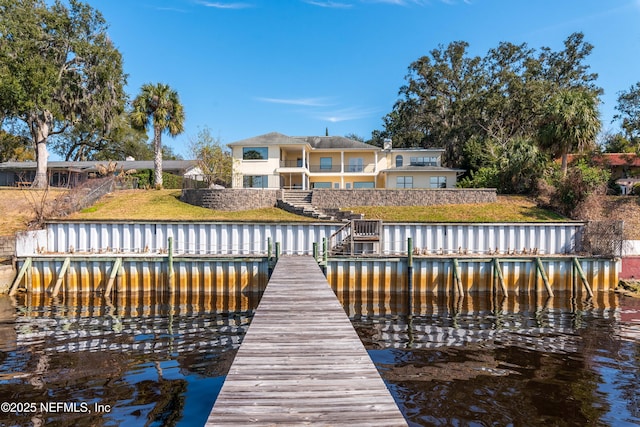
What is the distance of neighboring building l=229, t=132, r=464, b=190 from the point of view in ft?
151

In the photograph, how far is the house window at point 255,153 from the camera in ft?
152

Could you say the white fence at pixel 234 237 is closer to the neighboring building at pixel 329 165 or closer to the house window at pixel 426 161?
the neighboring building at pixel 329 165

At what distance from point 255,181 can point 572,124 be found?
107 ft

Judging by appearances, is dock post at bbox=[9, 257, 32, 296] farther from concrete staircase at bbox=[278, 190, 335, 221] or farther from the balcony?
the balcony

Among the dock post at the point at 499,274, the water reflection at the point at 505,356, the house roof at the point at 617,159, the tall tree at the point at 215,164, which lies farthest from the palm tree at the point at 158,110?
the house roof at the point at 617,159

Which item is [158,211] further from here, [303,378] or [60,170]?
[60,170]

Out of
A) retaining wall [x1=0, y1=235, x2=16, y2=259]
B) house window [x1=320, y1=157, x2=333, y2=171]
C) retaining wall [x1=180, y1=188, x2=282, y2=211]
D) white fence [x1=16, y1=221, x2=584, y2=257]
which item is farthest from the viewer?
house window [x1=320, y1=157, x2=333, y2=171]

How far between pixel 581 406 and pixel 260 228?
16645mm

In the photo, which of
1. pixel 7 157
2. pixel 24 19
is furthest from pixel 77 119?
pixel 7 157

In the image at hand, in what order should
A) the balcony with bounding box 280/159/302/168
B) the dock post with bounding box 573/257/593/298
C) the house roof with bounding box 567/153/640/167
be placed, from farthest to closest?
the house roof with bounding box 567/153/640/167 < the balcony with bounding box 280/159/302/168 < the dock post with bounding box 573/257/593/298

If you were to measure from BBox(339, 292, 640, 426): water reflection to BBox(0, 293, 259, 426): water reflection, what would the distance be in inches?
191

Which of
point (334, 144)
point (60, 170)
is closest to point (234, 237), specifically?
point (334, 144)

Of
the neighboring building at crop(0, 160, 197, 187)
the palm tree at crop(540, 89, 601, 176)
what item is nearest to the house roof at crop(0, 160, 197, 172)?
the neighboring building at crop(0, 160, 197, 187)

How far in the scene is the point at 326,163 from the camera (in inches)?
1981
